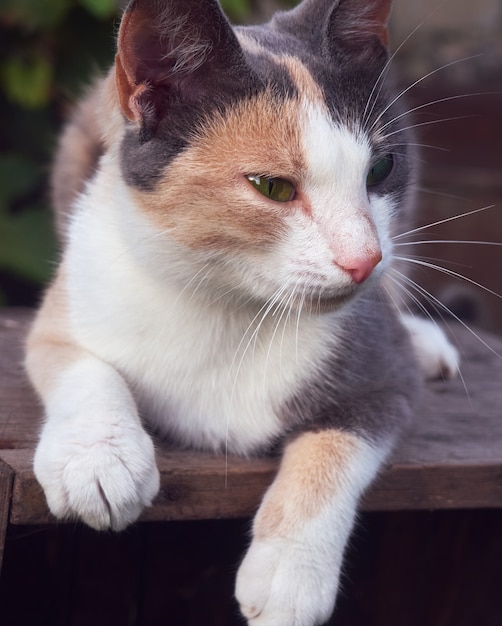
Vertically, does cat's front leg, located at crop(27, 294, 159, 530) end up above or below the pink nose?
below

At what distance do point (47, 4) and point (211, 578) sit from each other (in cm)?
167

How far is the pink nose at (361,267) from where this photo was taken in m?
1.19

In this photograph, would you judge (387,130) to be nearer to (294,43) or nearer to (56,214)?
(294,43)

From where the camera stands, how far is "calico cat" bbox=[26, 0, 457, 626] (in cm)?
123

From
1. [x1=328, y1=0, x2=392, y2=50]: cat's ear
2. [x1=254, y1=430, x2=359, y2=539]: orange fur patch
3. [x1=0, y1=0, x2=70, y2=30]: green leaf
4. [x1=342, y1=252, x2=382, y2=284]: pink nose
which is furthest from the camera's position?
[x1=0, y1=0, x2=70, y2=30]: green leaf

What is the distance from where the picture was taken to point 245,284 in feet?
4.26

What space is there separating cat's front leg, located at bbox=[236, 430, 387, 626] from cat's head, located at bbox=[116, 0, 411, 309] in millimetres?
265

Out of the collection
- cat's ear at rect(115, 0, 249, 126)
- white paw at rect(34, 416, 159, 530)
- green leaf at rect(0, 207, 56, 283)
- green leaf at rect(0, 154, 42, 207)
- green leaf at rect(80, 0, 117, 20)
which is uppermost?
cat's ear at rect(115, 0, 249, 126)

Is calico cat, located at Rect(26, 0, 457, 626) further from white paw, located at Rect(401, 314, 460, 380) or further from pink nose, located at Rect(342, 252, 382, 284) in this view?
white paw, located at Rect(401, 314, 460, 380)

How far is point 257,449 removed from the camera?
1462mm

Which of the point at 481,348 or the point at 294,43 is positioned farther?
the point at 481,348

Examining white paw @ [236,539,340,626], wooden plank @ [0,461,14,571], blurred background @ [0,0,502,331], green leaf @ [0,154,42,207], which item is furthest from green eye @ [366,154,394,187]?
green leaf @ [0,154,42,207]

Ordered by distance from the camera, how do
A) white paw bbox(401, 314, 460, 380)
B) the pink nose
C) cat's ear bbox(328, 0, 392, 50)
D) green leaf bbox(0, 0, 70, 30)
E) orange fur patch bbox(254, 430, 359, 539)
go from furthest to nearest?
1. green leaf bbox(0, 0, 70, 30)
2. white paw bbox(401, 314, 460, 380)
3. cat's ear bbox(328, 0, 392, 50)
4. orange fur patch bbox(254, 430, 359, 539)
5. the pink nose

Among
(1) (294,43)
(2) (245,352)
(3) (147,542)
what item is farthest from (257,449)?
(1) (294,43)
